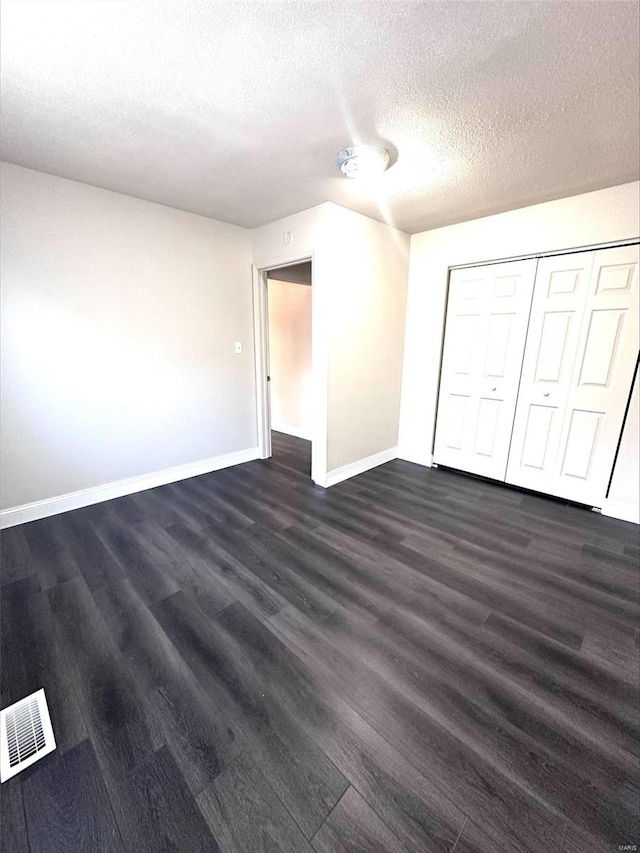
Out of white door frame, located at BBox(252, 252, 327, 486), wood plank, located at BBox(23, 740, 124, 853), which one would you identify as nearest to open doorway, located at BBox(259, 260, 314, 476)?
white door frame, located at BBox(252, 252, 327, 486)

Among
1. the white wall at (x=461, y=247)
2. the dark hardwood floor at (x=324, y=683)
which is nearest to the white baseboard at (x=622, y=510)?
the dark hardwood floor at (x=324, y=683)

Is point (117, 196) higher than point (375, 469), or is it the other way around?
point (117, 196)

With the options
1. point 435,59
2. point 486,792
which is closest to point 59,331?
point 435,59

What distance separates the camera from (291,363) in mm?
5207

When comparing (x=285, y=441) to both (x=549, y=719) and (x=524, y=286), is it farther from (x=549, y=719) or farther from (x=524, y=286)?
(x=549, y=719)

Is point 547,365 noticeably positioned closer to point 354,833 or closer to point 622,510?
point 622,510

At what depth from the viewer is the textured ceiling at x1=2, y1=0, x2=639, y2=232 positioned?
4.11ft

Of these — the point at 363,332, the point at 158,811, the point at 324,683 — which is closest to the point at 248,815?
the point at 158,811

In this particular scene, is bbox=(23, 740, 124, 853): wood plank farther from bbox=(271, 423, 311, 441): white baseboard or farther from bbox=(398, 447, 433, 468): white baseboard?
bbox=(271, 423, 311, 441): white baseboard

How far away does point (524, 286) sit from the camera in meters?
3.13

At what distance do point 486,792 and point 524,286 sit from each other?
135 inches

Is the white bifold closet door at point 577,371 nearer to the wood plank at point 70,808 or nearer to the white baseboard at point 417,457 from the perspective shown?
the white baseboard at point 417,457

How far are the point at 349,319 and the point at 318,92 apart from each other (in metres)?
→ 1.76

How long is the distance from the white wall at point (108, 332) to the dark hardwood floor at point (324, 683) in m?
0.67
